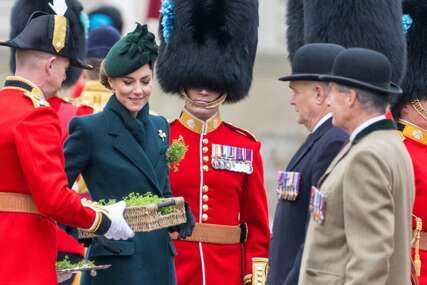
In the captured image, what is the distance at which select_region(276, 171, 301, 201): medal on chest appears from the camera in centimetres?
547

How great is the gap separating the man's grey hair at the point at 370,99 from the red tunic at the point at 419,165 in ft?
5.45

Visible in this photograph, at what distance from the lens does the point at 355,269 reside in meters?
4.78

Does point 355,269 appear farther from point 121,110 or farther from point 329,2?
point 329,2

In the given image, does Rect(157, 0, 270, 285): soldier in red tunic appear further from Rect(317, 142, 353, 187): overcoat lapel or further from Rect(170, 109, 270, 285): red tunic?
Rect(317, 142, 353, 187): overcoat lapel

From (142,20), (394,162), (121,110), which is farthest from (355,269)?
(142,20)

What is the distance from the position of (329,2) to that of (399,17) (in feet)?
1.11

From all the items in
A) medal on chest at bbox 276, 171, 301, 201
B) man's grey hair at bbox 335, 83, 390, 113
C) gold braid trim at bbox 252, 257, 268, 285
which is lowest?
gold braid trim at bbox 252, 257, 268, 285

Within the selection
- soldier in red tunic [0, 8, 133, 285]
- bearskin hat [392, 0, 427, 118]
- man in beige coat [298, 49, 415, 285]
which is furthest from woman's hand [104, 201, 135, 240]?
bearskin hat [392, 0, 427, 118]

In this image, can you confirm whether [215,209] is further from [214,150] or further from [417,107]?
[417,107]

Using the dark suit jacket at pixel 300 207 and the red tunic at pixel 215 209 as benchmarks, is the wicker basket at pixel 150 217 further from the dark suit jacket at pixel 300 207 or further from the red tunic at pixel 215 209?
the red tunic at pixel 215 209

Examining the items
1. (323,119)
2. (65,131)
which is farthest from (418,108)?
(65,131)

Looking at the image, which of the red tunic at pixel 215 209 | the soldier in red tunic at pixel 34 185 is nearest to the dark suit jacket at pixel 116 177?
the soldier in red tunic at pixel 34 185

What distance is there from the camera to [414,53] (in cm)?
713

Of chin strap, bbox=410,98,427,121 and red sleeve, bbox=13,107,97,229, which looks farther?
chin strap, bbox=410,98,427,121
